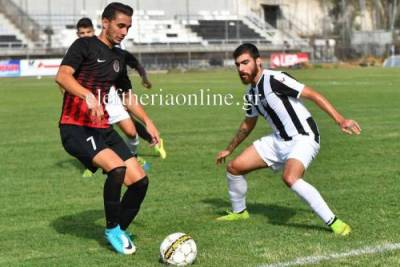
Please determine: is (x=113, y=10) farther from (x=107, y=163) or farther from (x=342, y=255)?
(x=342, y=255)

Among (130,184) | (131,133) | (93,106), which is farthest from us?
(131,133)

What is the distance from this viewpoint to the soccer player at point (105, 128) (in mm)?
5707

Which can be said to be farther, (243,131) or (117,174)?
(243,131)

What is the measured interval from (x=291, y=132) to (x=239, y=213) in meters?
1.10

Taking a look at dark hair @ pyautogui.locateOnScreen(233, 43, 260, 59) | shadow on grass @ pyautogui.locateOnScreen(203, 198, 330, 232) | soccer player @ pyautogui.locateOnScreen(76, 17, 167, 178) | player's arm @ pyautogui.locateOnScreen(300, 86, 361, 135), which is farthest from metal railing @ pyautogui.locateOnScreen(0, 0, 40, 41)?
player's arm @ pyautogui.locateOnScreen(300, 86, 361, 135)

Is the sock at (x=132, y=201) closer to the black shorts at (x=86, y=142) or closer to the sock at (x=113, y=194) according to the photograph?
the sock at (x=113, y=194)

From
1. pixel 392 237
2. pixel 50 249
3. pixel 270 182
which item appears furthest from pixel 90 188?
pixel 392 237

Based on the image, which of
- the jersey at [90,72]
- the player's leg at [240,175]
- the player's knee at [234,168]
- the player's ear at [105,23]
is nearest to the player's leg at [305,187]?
the player's leg at [240,175]

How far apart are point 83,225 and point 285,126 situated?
86.4 inches

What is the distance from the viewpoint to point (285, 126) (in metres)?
6.53

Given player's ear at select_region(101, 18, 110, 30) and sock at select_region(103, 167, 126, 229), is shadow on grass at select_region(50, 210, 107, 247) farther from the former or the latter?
player's ear at select_region(101, 18, 110, 30)

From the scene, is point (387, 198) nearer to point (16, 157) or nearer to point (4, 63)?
point (16, 157)

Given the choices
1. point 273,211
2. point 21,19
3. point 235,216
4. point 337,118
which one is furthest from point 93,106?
point 21,19

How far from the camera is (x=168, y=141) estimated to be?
44.7ft
